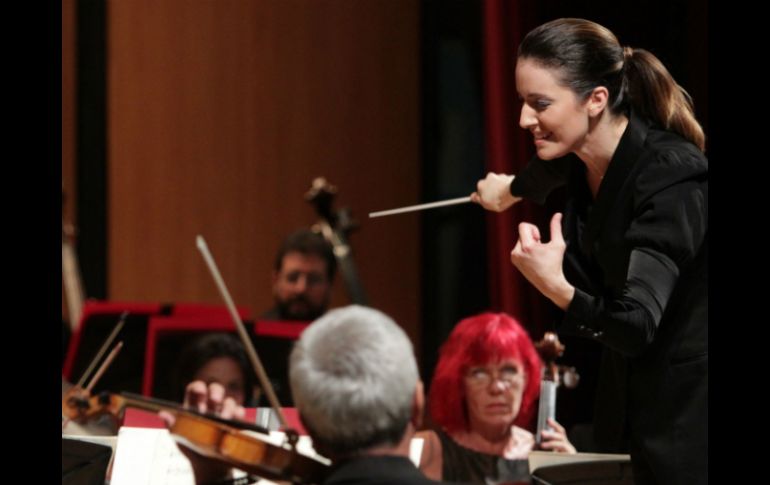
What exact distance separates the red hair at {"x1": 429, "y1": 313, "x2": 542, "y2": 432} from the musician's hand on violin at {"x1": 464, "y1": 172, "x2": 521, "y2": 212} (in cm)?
32

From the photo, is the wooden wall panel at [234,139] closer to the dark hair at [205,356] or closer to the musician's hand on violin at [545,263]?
the dark hair at [205,356]

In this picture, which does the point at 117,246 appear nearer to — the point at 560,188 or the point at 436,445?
the point at 436,445

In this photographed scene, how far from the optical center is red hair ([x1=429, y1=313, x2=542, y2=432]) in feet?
6.88

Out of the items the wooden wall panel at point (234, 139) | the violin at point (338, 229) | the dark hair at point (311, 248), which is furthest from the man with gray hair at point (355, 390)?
the dark hair at point (311, 248)

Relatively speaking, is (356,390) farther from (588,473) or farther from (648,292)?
(588,473)

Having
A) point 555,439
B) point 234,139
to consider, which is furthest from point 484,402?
point 234,139

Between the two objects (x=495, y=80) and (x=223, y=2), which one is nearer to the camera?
(x=495, y=80)

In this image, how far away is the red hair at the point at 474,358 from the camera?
2098 mm

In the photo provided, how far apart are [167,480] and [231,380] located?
44 centimetres

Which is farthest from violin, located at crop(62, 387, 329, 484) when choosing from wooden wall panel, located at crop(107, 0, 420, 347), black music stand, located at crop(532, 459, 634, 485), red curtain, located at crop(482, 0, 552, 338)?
wooden wall panel, located at crop(107, 0, 420, 347)

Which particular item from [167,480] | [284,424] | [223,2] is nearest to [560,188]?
[284,424]

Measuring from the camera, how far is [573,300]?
1481 mm

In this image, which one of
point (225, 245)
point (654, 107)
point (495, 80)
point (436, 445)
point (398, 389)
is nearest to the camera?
point (398, 389)

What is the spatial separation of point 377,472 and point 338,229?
1619 mm
